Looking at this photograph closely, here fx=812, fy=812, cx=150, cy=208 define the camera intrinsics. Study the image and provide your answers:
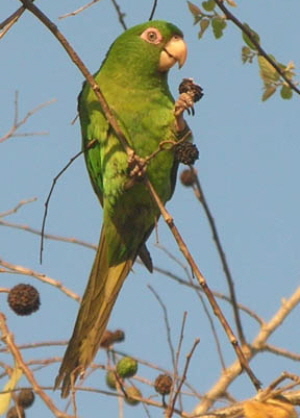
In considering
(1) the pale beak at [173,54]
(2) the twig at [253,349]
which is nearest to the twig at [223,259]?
(2) the twig at [253,349]

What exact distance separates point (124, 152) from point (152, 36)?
759mm

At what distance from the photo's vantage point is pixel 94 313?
352 centimetres

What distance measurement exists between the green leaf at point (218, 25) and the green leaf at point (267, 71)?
153mm

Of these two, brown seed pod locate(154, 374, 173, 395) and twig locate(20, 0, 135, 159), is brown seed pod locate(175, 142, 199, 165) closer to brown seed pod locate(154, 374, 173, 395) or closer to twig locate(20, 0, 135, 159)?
twig locate(20, 0, 135, 159)

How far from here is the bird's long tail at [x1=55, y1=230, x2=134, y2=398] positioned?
10.4 ft

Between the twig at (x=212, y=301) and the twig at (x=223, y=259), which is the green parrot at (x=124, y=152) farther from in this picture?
the twig at (x=212, y=301)

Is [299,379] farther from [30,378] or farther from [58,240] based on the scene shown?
[58,240]

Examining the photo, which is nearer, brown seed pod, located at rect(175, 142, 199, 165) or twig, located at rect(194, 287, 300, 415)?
brown seed pod, located at rect(175, 142, 199, 165)

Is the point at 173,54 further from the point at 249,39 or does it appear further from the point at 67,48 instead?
the point at 67,48

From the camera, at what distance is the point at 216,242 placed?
3098mm

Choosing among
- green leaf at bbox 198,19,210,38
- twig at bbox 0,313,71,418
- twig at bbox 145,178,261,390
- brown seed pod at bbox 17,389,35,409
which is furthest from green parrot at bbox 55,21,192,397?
twig at bbox 145,178,261,390

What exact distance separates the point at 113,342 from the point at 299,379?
1.69 meters

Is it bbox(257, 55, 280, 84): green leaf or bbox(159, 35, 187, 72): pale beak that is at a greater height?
bbox(159, 35, 187, 72): pale beak

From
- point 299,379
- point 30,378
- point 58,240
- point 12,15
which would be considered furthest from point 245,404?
point 58,240
